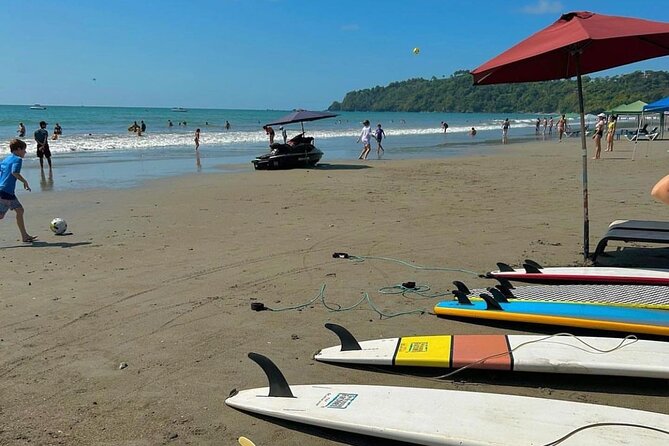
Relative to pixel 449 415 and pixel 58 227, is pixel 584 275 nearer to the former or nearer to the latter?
pixel 449 415

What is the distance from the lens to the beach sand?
3.64m

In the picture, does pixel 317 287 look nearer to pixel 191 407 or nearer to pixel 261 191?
pixel 191 407

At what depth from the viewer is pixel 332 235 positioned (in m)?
8.56

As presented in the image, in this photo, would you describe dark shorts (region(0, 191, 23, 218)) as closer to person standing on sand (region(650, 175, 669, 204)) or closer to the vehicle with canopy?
person standing on sand (region(650, 175, 669, 204))

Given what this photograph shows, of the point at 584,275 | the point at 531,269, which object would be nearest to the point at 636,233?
the point at 584,275

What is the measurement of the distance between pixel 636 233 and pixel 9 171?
27.1ft

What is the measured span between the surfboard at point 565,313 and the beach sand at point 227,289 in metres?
0.13

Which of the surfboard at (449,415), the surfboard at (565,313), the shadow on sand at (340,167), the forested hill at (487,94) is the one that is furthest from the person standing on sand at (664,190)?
the forested hill at (487,94)

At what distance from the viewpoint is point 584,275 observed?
576 centimetres

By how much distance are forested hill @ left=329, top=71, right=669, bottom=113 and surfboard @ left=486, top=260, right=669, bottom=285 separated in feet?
335

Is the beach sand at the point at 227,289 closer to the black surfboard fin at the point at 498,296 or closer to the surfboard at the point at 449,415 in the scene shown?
the surfboard at the point at 449,415

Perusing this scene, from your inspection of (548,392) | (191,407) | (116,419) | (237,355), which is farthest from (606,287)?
(116,419)

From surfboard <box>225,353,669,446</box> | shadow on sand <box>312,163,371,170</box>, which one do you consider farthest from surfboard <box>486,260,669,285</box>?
shadow on sand <box>312,163,371,170</box>

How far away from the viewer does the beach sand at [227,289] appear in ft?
11.9
